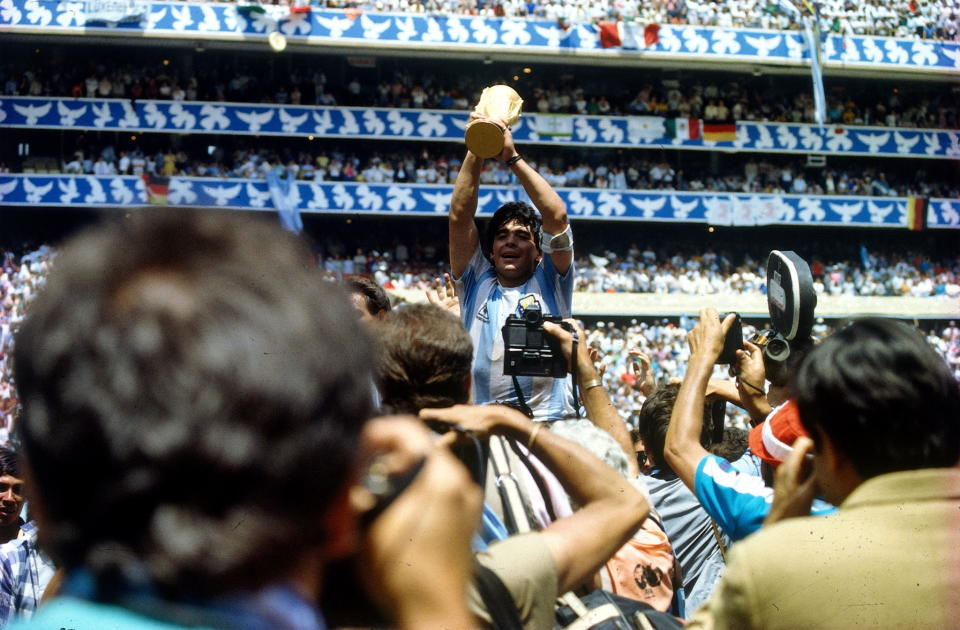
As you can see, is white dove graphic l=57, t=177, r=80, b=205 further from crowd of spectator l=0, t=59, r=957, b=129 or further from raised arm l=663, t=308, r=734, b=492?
raised arm l=663, t=308, r=734, b=492

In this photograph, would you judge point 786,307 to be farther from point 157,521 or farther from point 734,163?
point 734,163

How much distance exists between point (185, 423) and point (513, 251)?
9.15ft

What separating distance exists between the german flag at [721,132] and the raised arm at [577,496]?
1051 inches

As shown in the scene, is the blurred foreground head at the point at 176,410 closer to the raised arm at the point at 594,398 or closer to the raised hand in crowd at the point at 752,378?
the raised arm at the point at 594,398

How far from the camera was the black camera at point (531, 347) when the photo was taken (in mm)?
2668

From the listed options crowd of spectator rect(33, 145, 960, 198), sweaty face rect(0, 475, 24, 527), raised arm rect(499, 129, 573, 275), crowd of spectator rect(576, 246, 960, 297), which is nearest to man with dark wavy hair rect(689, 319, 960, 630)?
raised arm rect(499, 129, 573, 275)

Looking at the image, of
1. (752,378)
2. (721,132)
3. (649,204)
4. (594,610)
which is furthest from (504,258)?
(721,132)

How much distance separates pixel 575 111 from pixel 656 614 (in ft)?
85.6

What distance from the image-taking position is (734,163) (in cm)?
2820

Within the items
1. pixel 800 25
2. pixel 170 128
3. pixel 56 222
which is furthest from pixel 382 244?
pixel 800 25

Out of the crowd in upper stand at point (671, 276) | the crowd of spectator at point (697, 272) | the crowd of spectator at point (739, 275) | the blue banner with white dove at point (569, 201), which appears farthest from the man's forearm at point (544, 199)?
the crowd of spectator at point (739, 275)

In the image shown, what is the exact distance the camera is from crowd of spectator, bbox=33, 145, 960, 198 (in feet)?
82.2

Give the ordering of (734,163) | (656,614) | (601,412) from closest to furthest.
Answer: (656,614), (601,412), (734,163)

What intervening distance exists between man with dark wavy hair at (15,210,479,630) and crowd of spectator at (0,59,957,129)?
2606 cm
